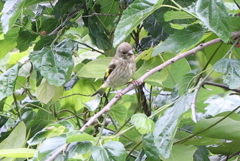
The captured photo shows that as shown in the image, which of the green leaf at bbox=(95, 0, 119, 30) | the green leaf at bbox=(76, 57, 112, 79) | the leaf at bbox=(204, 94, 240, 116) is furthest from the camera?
the green leaf at bbox=(95, 0, 119, 30)

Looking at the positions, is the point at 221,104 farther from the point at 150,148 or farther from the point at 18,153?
the point at 18,153

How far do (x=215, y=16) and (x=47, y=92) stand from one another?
2.73ft

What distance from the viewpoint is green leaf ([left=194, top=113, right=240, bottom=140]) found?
1329 mm

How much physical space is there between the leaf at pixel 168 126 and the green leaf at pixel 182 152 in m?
0.20

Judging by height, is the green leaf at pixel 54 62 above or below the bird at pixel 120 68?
above

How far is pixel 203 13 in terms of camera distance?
1.08 meters

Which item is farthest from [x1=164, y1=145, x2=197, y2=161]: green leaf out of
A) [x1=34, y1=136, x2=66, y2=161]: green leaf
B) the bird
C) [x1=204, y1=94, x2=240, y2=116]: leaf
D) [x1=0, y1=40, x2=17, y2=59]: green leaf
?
[x1=0, y1=40, x2=17, y2=59]: green leaf

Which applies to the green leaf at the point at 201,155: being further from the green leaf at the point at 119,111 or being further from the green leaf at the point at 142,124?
the green leaf at the point at 142,124

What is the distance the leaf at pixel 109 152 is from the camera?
1.03 m

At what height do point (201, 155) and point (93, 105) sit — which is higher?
point (93, 105)

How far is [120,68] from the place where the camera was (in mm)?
2156

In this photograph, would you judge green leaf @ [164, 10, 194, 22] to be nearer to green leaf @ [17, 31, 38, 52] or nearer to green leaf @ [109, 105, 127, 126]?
green leaf @ [109, 105, 127, 126]

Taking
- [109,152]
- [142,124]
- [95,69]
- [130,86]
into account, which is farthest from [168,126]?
[95,69]

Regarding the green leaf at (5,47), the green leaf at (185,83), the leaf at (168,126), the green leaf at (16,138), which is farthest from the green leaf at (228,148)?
the green leaf at (5,47)
